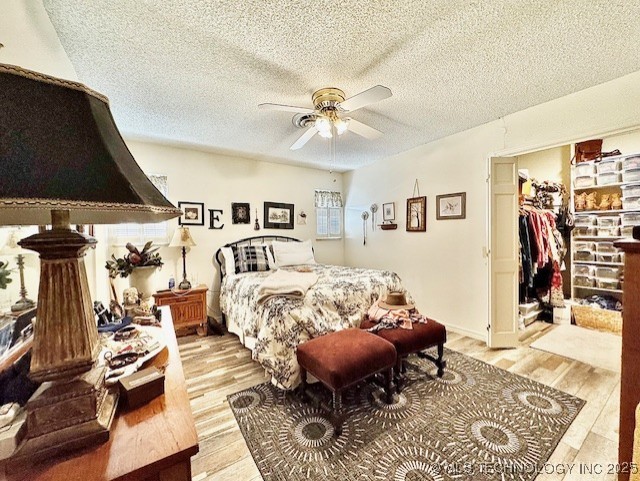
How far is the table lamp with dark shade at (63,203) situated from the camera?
446 millimetres

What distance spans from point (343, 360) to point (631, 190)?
437cm

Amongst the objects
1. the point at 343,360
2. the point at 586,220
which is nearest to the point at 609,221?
the point at 586,220

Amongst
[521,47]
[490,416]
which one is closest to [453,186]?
[521,47]

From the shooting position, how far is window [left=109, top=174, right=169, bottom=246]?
11.0ft

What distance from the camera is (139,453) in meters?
0.62

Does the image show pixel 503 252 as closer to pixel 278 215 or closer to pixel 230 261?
pixel 278 215

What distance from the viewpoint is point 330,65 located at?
1937 mm

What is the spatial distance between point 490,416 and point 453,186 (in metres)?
2.54

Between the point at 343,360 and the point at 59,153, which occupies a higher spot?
the point at 59,153

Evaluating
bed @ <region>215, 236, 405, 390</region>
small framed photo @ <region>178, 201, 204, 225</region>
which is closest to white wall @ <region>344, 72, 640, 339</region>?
bed @ <region>215, 236, 405, 390</region>

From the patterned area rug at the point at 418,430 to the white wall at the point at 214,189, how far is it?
219cm

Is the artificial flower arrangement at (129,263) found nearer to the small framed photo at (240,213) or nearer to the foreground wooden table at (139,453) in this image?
the foreground wooden table at (139,453)

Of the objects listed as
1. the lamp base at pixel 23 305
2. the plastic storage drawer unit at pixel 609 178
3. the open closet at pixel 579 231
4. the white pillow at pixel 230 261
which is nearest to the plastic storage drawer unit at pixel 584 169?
the open closet at pixel 579 231

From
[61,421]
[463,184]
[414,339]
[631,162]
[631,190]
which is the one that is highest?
[631,162]
